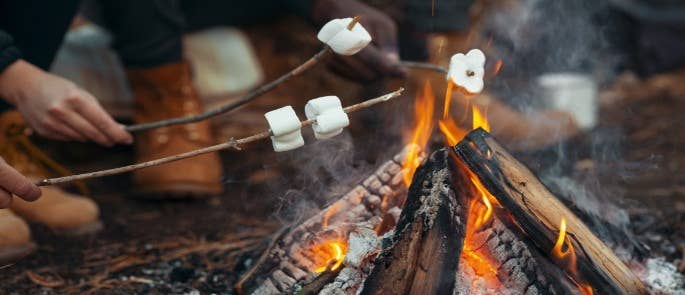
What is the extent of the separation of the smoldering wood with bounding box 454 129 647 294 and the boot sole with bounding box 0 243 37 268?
141 centimetres

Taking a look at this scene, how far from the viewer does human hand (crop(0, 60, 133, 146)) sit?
188cm

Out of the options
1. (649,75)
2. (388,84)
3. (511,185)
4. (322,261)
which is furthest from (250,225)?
(649,75)

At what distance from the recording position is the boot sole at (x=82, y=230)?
89.6 inches

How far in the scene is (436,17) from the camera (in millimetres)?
3297

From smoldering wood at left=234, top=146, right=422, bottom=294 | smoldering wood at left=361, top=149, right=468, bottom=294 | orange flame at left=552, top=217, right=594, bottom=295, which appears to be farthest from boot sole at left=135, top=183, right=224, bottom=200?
orange flame at left=552, top=217, right=594, bottom=295

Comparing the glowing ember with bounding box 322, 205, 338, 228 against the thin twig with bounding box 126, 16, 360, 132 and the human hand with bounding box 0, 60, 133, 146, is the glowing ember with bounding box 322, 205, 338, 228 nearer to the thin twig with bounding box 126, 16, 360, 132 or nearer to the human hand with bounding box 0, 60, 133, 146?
the thin twig with bounding box 126, 16, 360, 132

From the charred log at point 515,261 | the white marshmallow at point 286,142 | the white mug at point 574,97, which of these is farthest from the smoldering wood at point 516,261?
the white mug at point 574,97

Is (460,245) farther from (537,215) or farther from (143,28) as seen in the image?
(143,28)

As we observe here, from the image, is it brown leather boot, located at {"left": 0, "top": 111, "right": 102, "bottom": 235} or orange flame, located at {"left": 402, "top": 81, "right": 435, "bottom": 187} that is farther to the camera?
brown leather boot, located at {"left": 0, "top": 111, "right": 102, "bottom": 235}

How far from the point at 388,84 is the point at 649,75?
1.94 meters

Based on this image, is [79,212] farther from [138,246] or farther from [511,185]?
[511,185]

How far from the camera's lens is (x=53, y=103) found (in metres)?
1.87

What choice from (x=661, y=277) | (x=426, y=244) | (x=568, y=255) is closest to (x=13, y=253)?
(x=426, y=244)

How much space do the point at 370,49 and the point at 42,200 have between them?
50.5 inches
